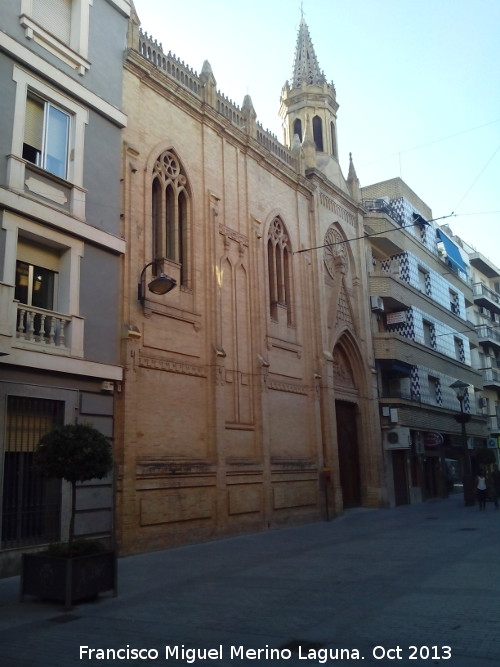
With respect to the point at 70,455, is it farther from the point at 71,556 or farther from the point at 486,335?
the point at 486,335

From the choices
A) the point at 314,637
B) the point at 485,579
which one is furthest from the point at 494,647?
the point at 485,579

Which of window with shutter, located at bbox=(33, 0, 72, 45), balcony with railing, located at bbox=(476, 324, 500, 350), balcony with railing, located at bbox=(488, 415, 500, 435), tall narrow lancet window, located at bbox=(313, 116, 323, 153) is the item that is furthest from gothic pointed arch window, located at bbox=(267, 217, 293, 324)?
balcony with railing, located at bbox=(488, 415, 500, 435)

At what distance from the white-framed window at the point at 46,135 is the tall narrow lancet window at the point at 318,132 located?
19.7 m

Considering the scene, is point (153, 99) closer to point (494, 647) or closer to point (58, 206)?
point (58, 206)

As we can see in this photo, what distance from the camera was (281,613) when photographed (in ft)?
26.2

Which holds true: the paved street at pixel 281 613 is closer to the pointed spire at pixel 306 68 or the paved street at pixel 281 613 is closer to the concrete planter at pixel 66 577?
the concrete planter at pixel 66 577

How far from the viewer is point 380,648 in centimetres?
629

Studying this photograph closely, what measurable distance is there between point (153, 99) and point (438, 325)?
2393 cm

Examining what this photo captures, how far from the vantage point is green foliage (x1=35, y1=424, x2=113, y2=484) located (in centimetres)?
893

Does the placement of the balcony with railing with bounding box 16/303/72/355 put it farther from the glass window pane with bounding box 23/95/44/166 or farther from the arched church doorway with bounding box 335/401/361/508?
the arched church doorway with bounding box 335/401/361/508

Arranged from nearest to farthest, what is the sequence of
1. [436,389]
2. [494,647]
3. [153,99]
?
[494,647]
[153,99]
[436,389]

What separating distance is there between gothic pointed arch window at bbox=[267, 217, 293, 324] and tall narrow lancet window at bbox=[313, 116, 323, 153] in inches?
403

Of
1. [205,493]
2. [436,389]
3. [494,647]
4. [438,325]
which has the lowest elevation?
[494,647]

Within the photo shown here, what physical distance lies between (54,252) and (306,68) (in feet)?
82.3
